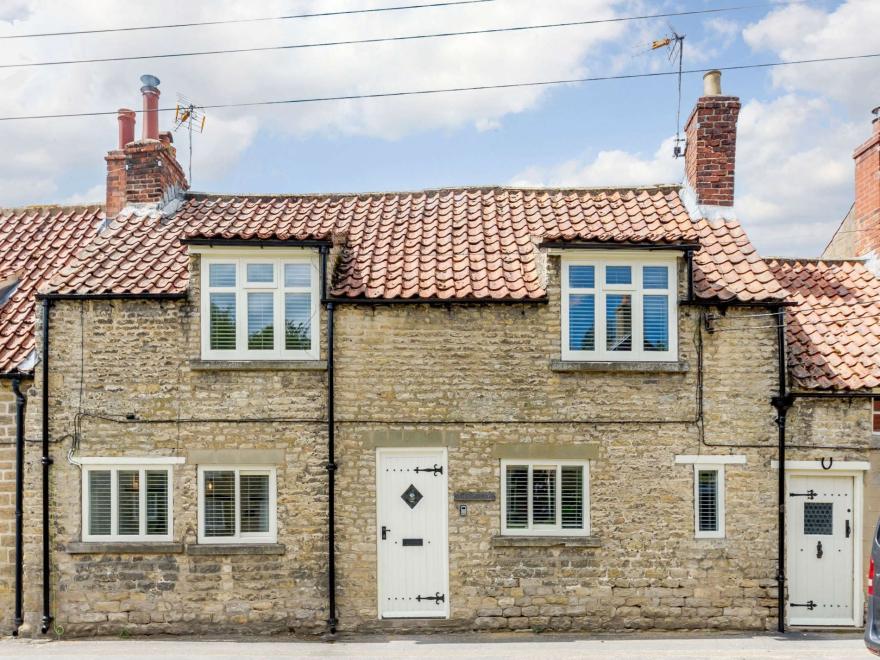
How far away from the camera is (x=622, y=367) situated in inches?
406

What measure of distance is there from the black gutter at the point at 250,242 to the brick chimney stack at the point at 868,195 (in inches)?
409

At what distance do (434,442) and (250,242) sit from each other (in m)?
4.05

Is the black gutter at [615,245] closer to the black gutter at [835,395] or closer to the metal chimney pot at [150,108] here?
the black gutter at [835,395]

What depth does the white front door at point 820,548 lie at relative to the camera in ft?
34.2

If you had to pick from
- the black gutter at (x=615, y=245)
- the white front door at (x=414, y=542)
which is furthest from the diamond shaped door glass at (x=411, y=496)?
the black gutter at (x=615, y=245)

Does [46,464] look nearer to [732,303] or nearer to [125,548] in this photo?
[125,548]

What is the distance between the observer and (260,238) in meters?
10.2

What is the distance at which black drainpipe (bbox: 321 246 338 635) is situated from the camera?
33.2 feet

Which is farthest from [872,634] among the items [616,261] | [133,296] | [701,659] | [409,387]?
[133,296]

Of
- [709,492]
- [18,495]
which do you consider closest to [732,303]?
[709,492]

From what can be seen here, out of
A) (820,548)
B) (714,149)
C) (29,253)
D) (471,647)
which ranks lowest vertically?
(471,647)

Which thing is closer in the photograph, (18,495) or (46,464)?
(46,464)

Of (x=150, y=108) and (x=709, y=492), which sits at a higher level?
(x=150, y=108)

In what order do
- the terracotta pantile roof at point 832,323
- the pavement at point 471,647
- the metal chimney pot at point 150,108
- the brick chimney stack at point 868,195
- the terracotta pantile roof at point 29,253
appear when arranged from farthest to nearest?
the metal chimney pot at point 150,108 < the brick chimney stack at point 868,195 < the terracotta pantile roof at point 29,253 < the terracotta pantile roof at point 832,323 < the pavement at point 471,647
